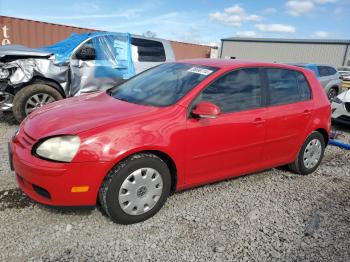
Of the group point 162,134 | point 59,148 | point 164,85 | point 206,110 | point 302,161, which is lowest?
point 302,161

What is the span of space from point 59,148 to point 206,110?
4.29ft

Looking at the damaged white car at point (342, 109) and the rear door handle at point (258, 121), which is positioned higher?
the rear door handle at point (258, 121)

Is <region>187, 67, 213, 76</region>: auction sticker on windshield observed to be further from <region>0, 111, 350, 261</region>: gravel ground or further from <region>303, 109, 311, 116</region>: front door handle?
<region>303, 109, 311, 116</region>: front door handle

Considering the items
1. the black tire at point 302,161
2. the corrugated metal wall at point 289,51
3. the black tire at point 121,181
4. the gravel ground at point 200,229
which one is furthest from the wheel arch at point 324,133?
the corrugated metal wall at point 289,51

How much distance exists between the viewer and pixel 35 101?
5.82 metres

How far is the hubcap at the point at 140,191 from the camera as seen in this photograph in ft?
9.36

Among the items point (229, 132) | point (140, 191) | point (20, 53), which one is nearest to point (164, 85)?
point (229, 132)

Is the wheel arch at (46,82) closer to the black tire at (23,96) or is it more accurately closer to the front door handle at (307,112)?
the black tire at (23,96)

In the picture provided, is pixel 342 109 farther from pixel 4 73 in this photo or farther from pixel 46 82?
pixel 4 73

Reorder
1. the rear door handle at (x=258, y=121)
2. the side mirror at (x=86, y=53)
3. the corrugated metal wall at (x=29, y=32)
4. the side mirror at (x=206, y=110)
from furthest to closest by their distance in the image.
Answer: the corrugated metal wall at (x=29, y=32), the side mirror at (x=86, y=53), the rear door handle at (x=258, y=121), the side mirror at (x=206, y=110)

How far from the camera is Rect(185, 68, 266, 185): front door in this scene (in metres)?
3.19

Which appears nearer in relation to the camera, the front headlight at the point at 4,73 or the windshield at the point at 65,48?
the front headlight at the point at 4,73

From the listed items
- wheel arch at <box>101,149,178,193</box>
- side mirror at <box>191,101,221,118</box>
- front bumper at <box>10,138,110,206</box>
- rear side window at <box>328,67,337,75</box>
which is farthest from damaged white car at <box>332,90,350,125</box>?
front bumper at <box>10,138,110,206</box>

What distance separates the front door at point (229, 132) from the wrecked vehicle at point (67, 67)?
3.60 meters
